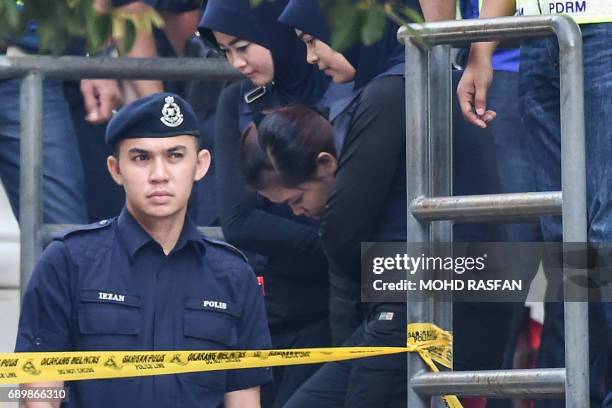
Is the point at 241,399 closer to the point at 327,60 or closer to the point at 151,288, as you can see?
the point at 151,288

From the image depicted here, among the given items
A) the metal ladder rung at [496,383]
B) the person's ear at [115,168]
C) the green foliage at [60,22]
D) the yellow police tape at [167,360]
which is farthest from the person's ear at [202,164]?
the green foliage at [60,22]

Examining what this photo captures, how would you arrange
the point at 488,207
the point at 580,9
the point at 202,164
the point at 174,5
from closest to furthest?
1. the point at 488,207
2. the point at 580,9
3. the point at 202,164
4. the point at 174,5

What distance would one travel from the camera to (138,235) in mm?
6008

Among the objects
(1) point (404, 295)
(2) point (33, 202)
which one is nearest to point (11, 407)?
(2) point (33, 202)

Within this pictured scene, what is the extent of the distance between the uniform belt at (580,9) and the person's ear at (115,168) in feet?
4.77

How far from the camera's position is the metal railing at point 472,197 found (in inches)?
207

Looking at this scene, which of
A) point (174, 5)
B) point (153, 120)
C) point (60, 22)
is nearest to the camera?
point (60, 22)

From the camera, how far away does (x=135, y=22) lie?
4.11 m

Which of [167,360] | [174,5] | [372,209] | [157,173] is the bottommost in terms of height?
[167,360]

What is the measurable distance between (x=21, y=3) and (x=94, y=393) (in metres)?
2.09

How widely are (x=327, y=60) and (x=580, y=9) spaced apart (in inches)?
40.0

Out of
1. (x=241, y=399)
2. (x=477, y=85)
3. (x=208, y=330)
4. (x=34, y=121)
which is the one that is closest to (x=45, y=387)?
(x=208, y=330)

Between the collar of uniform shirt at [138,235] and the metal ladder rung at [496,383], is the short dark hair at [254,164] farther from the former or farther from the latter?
the metal ladder rung at [496,383]

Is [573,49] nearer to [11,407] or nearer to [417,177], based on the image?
[417,177]
